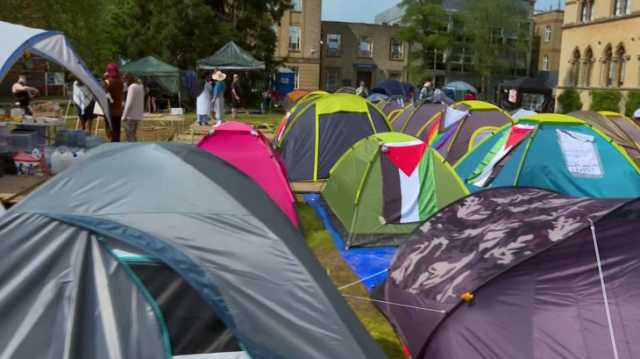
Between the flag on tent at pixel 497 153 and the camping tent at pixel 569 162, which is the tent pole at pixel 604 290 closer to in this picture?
the camping tent at pixel 569 162

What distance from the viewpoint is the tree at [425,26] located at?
46781 mm

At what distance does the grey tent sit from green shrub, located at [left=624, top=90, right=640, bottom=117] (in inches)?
1231

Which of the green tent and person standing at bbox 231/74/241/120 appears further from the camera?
the green tent

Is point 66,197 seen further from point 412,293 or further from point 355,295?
point 355,295

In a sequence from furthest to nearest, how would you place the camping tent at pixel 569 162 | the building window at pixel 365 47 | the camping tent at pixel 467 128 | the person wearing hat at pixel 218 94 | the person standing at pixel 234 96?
the building window at pixel 365 47 → the person standing at pixel 234 96 → the person wearing hat at pixel 218 94 → the camping tent at pixel 467 128 → the camping tent at pixel 569 162

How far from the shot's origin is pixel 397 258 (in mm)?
4836

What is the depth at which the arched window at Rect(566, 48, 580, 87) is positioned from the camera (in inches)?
1566

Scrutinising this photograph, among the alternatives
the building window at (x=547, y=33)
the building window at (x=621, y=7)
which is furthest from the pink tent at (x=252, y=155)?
the building window at (x=547, y=33)

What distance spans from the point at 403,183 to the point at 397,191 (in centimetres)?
12

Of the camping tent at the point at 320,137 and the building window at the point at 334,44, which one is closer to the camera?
the camping tent at the point at 320,137

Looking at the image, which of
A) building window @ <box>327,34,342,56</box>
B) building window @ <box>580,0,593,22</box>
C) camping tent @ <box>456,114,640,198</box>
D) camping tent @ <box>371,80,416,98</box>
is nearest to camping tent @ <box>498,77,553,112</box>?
building window @ <box>580,0,593,22</box>

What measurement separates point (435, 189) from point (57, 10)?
22.2 metres

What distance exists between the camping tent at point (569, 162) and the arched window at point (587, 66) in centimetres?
3397

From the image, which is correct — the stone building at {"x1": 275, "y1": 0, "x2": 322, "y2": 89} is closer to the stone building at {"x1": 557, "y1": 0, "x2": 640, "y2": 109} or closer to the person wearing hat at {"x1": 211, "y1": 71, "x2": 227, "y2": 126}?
the stone building at {"x1": 557, "y1": 0, "x2": 640, "y2": 109}
